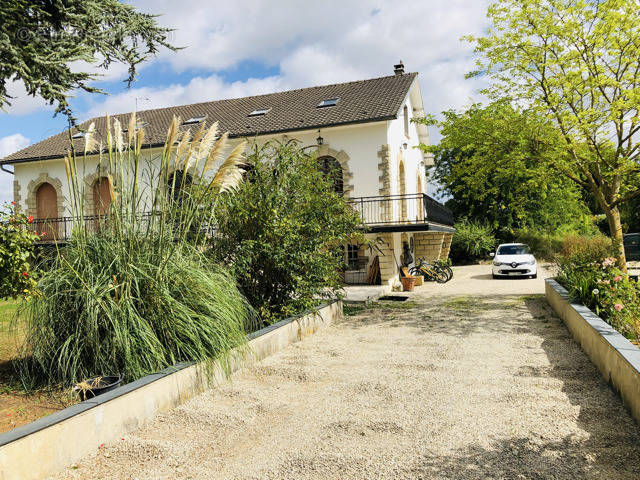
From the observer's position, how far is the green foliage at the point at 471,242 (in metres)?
26.9

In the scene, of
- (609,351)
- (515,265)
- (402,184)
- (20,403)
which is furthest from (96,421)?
(515,265)

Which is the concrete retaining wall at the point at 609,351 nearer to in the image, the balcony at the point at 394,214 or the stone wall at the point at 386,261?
the balcony at the point at 394,214

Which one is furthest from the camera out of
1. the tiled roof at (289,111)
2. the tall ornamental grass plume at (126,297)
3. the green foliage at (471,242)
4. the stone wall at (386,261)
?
the green foliage at (471,242)

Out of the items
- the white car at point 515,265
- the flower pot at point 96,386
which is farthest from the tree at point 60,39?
the white car at point 515,265

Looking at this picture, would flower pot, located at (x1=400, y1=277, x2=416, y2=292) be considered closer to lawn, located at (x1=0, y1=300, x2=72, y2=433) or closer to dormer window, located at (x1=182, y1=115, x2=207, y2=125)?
dormer window, located at (x1=182, y1=115, x2=207, y2=125)

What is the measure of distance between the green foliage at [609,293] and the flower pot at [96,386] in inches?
204

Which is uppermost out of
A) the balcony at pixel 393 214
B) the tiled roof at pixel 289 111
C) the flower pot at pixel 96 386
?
the tiled roof at pixel 289 111

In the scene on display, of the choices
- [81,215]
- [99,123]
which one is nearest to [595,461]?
[81,215]

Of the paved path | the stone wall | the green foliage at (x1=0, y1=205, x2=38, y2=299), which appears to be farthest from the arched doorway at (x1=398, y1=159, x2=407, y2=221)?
the green foliage at (x1=0, y1=205, x2=38, y2=299)

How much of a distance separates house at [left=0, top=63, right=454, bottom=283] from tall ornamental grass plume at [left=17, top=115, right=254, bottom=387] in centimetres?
823

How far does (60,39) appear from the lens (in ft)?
26.0

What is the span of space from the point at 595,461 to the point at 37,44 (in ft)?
29.6

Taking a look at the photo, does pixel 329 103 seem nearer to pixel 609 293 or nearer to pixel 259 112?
pixel 259 112

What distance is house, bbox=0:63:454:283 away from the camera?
610 inches
